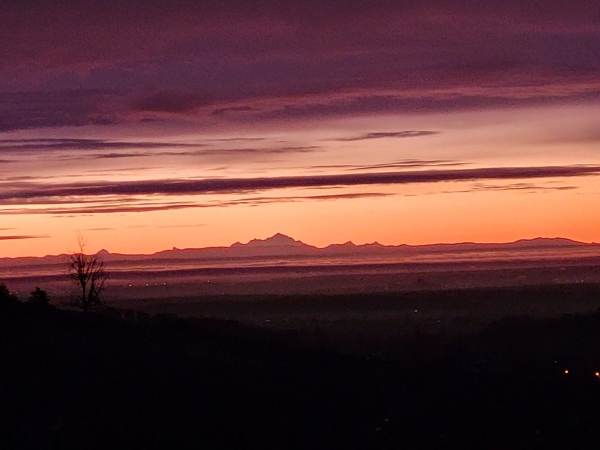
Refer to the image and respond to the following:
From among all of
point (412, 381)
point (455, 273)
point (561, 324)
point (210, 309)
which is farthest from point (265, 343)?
point (455, 273)

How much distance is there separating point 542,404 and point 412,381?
11.5 feet

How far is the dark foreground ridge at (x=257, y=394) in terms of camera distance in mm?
17406

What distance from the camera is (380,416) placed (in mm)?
19109

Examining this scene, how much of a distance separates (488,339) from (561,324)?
18.8 ft

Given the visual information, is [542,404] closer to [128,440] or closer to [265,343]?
[128,440]

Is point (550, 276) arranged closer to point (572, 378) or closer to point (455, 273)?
point (455, 273)

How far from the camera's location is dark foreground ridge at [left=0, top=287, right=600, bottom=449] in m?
17.4

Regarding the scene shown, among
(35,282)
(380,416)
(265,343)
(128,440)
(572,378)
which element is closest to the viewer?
(128,440)

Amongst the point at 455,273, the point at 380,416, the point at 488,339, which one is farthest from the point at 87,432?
the point at 455,273

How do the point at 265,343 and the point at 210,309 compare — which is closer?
the point at 265,343

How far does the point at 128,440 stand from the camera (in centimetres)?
1697

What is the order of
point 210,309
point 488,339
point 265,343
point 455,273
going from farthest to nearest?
point 455,273 → point 210,309 → point 488,339 → point 265,343

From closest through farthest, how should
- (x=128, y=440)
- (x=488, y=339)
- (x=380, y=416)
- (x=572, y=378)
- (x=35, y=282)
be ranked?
1. (x=128, y=440)
2. (x=380, y=416)
3. (x=572, y=378)
4. (x=488, y=339)
5. (x=35, y=282)

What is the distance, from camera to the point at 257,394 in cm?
2050
